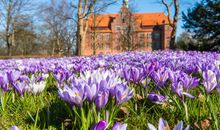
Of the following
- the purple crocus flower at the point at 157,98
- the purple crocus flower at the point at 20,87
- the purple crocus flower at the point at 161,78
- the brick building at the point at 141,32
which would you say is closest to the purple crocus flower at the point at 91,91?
the purple crocus flower at the point at 157,98

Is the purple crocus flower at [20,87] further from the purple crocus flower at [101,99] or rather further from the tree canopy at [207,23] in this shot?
the tree canopy at [207,23]

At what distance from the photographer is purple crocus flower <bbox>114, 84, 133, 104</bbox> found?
1505 mm

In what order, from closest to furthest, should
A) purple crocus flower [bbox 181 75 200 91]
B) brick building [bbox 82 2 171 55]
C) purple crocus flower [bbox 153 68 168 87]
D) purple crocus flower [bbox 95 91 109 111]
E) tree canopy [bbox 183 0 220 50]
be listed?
1. purple crocus flower [bbox 95 91 109 111]
2. purple crocus flower [bbox 181 75 200 91]
3. purple crocus flower [bbox 153 68 168 87]
4. tree canopy [bbox 183 0 220 50]
5. brick building [bbox 82 2 171 55]

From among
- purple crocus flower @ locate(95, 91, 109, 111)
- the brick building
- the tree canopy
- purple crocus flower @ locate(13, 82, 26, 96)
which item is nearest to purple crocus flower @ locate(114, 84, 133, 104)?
purple crocus flower @ locate(95, 91, 109, 111)

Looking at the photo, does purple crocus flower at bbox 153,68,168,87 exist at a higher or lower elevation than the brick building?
lower

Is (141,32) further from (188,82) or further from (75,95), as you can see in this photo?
(75,95)

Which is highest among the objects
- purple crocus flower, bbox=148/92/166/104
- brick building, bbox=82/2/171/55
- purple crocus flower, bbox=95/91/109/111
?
brick building, bbox=82/2/171/55

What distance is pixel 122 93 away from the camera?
1.52 m

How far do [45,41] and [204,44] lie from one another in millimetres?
38256

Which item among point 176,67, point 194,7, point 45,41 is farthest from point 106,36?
point 176,67

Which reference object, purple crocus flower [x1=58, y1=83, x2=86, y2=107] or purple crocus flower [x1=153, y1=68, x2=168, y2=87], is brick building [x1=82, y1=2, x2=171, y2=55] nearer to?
purple crocus flower [x1=153, y1=68, x2=168, y2=87]

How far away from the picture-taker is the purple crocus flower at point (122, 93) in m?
1.50

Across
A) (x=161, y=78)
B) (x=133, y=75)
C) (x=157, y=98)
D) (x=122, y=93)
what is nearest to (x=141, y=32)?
(x=133, y=75)

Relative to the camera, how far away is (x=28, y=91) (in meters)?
2.31
